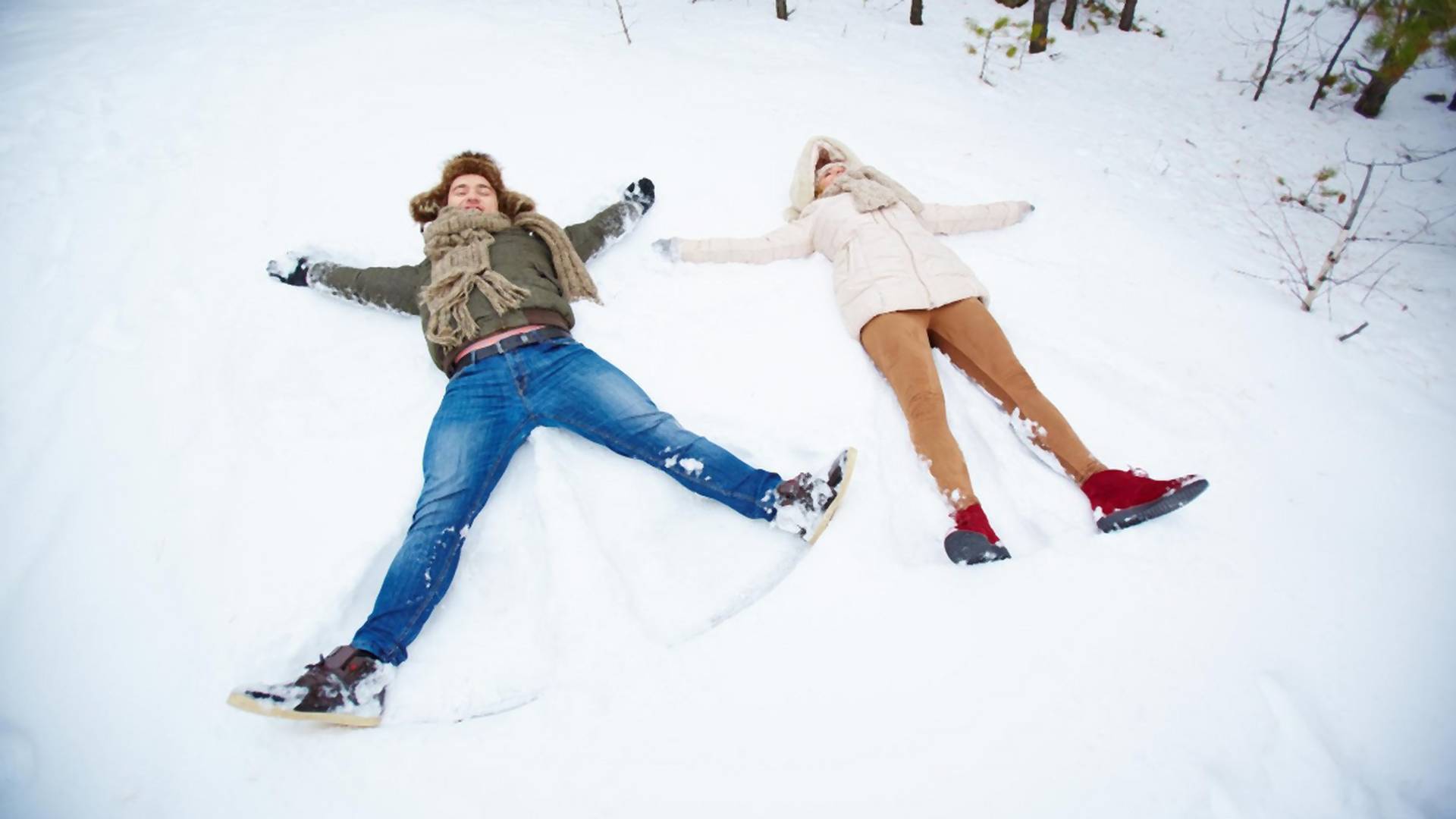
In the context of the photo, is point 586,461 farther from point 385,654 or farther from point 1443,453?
point 1443,453

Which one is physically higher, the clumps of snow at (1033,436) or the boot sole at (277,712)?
the clumps of snow at (1033,436)

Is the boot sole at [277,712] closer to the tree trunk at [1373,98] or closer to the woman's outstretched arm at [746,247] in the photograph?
the woman's outstretched arm at [746,247]

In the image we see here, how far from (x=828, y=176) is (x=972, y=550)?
223 cm

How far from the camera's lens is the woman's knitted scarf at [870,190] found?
277cm

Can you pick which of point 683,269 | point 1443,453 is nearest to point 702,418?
point 683,269

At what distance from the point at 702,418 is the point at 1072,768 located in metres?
1.58

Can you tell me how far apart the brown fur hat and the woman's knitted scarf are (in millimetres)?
1594

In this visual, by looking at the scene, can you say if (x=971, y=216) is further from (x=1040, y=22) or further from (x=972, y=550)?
(x=1040, y=22)

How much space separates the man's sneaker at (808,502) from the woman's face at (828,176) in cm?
182

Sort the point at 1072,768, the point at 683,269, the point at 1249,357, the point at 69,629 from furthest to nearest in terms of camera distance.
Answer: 1. the point at 683,269
2. the point at 1249,357
3. the point at 69,629
4. the point at 1072,768

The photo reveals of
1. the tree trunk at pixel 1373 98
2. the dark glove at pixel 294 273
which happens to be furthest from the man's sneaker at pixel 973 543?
the tree trunk at pixel 1373 98

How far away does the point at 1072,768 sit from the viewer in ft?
4.76

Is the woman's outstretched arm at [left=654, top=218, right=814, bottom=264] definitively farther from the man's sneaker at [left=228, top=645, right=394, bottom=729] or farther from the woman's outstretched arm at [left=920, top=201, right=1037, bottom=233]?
the man's sneaker at [left=228, top=645, right=394, bottom=729]

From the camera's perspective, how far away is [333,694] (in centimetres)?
158
